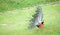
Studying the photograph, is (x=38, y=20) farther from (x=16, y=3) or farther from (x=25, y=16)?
(x=16, y=3)

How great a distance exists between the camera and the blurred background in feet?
5.57

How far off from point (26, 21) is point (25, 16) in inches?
A: 2.2

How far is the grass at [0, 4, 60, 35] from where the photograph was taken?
1.69m

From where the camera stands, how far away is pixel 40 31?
1704 mm

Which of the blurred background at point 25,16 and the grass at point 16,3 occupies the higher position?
the grass at point 16,3

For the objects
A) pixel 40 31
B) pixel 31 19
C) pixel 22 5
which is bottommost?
pixel 40 31

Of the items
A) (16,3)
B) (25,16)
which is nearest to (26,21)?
(25,16)

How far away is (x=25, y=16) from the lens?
1.74 meters

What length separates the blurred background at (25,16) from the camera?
170cm

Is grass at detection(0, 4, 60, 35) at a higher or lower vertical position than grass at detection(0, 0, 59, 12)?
lower

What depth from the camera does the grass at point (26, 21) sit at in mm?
1692

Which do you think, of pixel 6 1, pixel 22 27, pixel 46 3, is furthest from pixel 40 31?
pixel 6 1

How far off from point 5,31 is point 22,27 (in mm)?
178

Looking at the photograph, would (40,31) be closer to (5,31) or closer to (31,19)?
(31,19)
